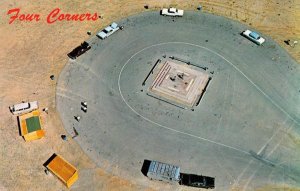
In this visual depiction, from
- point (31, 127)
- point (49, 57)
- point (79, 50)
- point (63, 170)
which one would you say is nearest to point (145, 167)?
point (63, 170)

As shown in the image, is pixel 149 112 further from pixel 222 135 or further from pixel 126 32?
pixel 126 32

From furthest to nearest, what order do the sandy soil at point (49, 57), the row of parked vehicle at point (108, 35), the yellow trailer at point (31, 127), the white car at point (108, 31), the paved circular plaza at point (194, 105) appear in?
the white car at point (108, 31)
the row of parked vehicle at point (108, 35)
the yellow trailer at point (31, 127)
the paved circular plaza at point (194, 105)
the sandy soil at point (49, 57)

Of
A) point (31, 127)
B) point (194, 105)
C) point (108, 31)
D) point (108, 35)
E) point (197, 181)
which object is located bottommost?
point (31, 127)

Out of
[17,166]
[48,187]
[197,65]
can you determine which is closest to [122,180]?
[48,187]

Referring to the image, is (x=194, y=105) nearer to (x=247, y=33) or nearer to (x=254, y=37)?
(x=254, y=37)

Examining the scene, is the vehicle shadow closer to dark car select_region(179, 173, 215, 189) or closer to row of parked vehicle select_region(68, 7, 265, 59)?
dark car select_region(179, 173, 215, 189)

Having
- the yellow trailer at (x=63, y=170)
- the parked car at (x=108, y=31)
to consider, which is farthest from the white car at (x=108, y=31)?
the yellow trailer at (x=63, y=170)

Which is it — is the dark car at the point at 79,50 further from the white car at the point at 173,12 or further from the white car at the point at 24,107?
the white car at the point at 173,12
